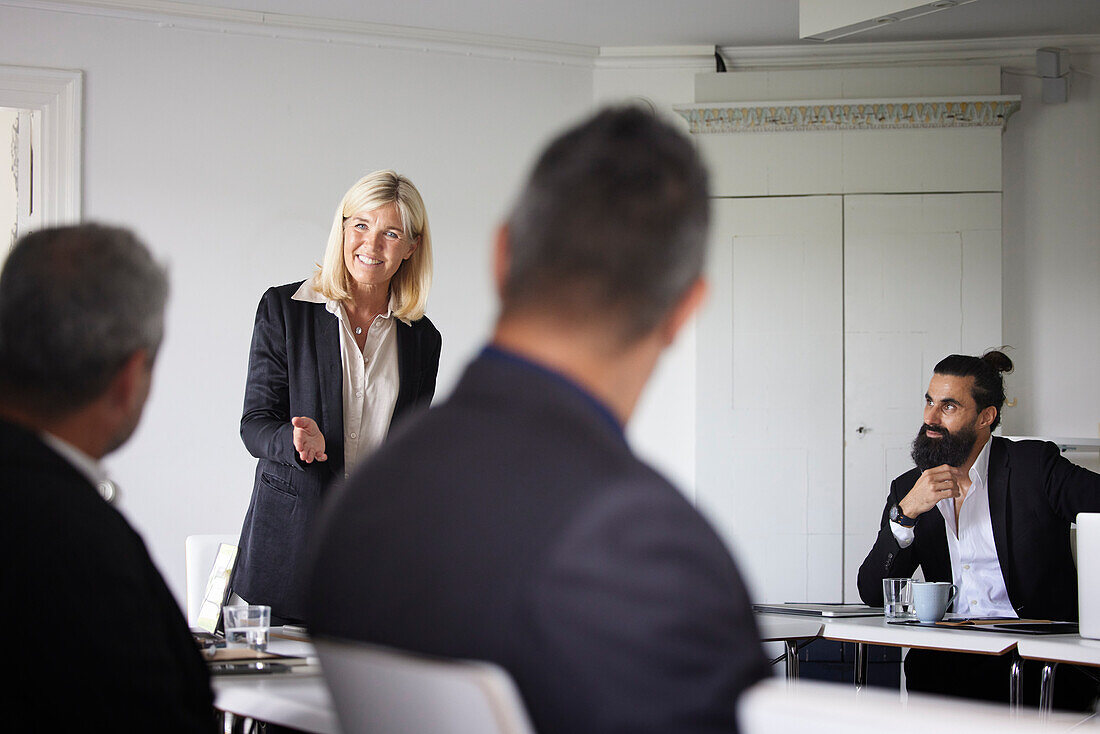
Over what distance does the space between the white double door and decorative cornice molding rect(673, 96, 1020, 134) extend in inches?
14.2

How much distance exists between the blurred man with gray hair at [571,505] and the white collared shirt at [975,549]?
2.67 meters

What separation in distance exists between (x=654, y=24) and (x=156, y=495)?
3.28 metres

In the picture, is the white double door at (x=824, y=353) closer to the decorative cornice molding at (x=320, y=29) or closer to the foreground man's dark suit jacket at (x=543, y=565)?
the decorative cornice molding at (x=320, y=29)

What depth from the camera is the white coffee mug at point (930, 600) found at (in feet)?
9.24

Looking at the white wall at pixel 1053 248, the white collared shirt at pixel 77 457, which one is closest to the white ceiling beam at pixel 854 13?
the white wall at pixel 1053 248

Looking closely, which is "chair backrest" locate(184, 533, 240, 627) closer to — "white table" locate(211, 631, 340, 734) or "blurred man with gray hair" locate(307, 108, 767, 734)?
"white table" locate(211, 631, 340, 734)

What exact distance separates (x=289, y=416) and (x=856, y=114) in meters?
3.95

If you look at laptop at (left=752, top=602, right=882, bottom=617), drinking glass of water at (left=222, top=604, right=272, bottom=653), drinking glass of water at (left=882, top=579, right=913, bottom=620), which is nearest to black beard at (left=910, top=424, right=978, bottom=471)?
laptop at (left=752, top=602, right=882, bottom=617)

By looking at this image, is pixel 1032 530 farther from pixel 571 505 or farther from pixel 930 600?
pixel 571 505

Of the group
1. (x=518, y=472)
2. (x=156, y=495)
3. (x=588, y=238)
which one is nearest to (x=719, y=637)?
(x=518, y=472)

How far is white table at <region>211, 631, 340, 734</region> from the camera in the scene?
1.46 m

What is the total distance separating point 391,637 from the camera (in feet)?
2.75

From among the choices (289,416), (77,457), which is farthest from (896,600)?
(77,457)

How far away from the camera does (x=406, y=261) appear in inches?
109
